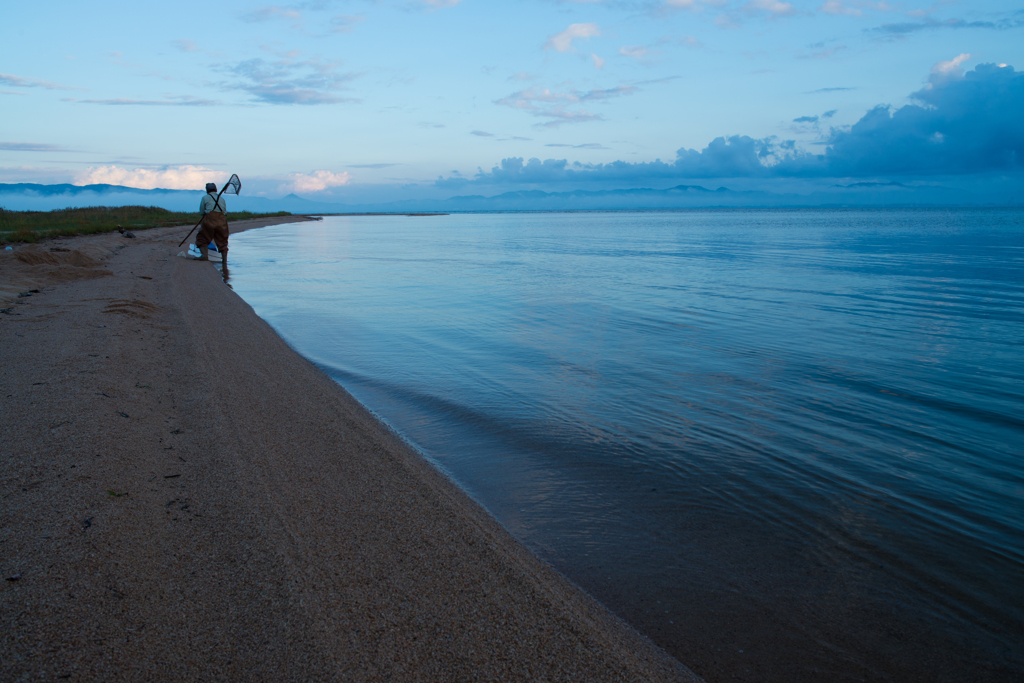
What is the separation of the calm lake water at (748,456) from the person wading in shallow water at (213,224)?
8340mm

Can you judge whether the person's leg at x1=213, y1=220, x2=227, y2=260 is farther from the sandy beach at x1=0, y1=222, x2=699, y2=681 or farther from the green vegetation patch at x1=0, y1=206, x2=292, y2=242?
the sandy beach at x1=0, y1=222, x2=699, y2=681

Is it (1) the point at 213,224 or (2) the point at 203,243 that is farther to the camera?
(2) the point at 203,243

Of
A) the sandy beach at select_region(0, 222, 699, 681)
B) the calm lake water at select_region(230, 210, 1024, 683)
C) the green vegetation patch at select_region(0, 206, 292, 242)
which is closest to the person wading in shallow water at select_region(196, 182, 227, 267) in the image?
the green vegetation patch at select_region(0, 206, 292, 242)

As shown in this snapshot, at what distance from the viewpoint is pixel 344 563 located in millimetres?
3039

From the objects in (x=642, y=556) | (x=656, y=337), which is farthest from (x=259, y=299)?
(x=642, y=556)

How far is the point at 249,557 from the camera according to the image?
3.00m

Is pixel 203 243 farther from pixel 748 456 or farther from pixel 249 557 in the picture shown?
pixel 748 456

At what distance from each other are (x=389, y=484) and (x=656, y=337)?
7.75 meters

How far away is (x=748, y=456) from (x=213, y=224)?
68.5 feet

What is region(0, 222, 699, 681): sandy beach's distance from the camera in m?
2.32

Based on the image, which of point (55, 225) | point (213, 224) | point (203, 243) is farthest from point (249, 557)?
point (55, 225)

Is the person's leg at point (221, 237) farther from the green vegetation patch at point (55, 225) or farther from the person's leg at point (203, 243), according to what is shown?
the green vegetation patch at point (55, 225)

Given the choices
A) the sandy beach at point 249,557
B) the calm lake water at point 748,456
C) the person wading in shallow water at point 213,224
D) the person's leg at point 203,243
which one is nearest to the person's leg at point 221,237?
the person wading in shallow water at point 213,224

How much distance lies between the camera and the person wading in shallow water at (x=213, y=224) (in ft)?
63.5
